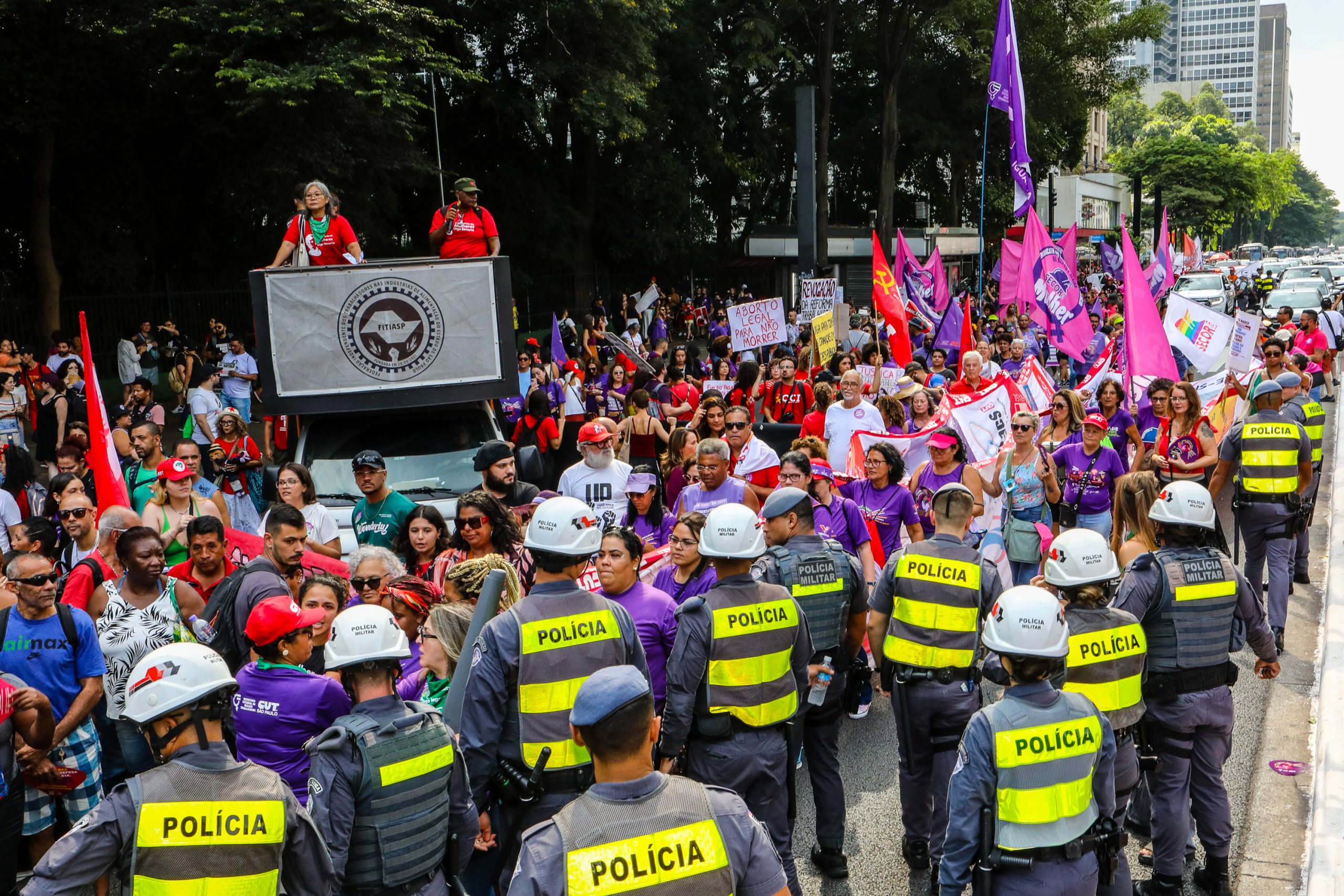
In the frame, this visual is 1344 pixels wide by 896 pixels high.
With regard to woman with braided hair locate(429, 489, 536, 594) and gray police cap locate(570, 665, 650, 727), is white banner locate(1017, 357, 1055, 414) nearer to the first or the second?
A: woman with braided hair locate(429, 489, 536, 594)

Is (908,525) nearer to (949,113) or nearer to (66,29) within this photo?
(66,29)

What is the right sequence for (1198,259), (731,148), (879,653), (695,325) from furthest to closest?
(1198,259) < (731,148) < (695,325) < (879,653)

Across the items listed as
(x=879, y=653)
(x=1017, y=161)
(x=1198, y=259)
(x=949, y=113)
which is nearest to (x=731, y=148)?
(x=949, y=113)

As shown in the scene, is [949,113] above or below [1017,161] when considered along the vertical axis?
above

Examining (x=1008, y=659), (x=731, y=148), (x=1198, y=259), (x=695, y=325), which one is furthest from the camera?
(x=1198, y=259)

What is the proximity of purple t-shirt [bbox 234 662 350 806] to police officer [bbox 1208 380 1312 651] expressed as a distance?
6.80 metres

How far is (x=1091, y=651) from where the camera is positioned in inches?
194

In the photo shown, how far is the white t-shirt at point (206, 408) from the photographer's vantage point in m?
13.1

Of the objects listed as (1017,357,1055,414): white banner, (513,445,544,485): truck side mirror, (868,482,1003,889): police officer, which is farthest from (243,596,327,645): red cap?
(1017,357,1055,414): white banner

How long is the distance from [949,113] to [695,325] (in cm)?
1657

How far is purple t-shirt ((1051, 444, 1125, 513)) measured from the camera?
29.5 ft

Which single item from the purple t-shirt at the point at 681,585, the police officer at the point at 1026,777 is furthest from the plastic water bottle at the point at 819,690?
the police officer at the point at 1026,777

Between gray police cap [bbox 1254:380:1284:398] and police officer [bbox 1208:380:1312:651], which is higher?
gray police cap [bbox 1254:380:1284:398]

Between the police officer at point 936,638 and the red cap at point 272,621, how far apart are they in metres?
2.67
